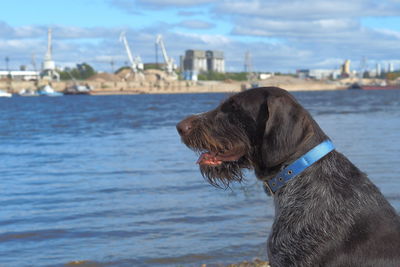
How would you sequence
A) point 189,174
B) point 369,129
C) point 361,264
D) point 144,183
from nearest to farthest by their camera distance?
Result: point 361,264 → point 144,183 → point 189,174 → point 369,129

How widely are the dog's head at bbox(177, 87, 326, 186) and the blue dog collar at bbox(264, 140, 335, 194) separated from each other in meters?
0.03

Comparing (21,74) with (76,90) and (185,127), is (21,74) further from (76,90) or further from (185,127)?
(185,127)

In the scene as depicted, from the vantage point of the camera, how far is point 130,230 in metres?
9.36

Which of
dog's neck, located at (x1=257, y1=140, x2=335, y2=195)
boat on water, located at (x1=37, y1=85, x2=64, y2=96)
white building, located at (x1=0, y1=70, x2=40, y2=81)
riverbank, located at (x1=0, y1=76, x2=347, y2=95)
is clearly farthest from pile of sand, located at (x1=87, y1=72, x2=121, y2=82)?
dog's neck, located at (x1=257, y1=140, x2=335, y2=195)

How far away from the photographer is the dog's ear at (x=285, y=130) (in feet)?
11.1

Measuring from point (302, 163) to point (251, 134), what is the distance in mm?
362

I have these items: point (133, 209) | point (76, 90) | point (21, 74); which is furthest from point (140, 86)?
A: point (133, 209)

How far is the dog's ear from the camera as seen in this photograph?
3375 millimetres

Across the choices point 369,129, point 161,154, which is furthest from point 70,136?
point 369,129

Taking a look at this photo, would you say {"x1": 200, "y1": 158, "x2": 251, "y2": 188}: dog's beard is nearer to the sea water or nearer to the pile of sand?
the sea water

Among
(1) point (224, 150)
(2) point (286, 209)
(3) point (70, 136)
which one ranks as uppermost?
(1) point (224, 150)

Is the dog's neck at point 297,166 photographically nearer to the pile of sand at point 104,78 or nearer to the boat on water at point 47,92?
the boat on water at point 47,92

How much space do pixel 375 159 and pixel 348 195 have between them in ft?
43.3

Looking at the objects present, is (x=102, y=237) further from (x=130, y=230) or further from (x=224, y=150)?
(x=224, y=150)
